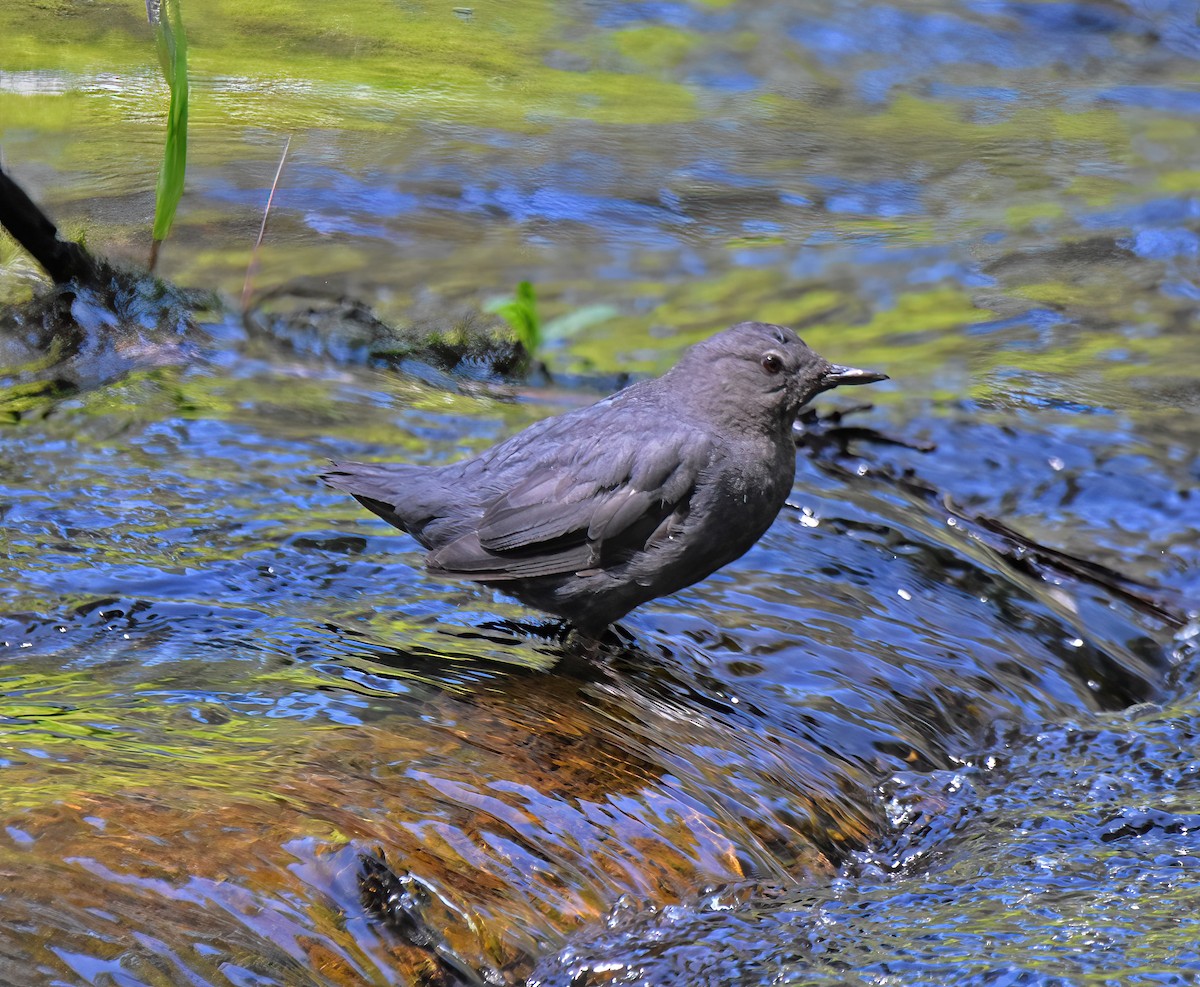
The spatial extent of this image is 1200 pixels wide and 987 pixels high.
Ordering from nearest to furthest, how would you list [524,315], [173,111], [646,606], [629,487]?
[629,487]
[646,606]
[173,111]
[524,315]

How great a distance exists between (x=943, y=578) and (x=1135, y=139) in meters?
5.86

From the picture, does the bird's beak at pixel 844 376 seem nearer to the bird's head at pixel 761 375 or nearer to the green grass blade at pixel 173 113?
the bird's head at pixel 761 375

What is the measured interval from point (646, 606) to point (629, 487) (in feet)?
2.49

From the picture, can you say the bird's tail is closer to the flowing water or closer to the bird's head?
the flowing water

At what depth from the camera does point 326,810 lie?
2.66 meters

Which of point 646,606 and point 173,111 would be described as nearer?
point 646,606

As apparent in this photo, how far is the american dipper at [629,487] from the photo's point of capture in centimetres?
366

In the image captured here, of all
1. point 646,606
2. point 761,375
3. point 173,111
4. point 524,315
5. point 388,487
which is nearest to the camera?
point 761,375

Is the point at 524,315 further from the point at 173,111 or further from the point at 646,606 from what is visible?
the point at 646,606

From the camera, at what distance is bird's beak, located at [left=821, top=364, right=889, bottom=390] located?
3721mm

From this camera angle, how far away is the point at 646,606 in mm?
4367

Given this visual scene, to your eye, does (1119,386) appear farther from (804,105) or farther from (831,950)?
(831,950)

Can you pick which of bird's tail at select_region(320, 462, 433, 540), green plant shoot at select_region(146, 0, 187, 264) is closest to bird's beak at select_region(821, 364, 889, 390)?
bird's tail at select_region(320, 462, 433, 540)

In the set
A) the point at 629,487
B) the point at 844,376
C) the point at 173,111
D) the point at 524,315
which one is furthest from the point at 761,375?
the point at 524,315
